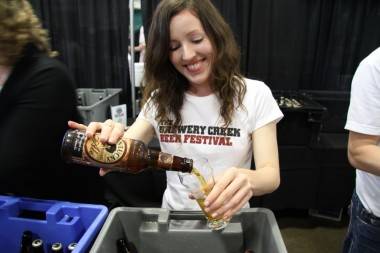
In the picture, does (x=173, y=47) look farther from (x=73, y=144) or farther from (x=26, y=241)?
(x=26, y=241)

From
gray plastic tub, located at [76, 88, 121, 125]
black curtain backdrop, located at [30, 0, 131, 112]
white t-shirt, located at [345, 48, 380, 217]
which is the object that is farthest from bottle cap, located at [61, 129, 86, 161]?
black curtain backdrop, located at [30, 0, 131, 112]

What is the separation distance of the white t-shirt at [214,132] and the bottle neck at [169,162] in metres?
0.24

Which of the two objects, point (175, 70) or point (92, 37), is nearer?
point (175, 70)

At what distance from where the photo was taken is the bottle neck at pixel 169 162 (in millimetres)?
671

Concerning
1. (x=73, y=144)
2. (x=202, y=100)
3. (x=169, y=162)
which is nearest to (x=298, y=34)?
(x=202, y=100)

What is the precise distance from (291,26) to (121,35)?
124 cm

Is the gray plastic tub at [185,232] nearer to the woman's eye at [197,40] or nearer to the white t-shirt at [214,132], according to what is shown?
the white t-shirt at [214,132]

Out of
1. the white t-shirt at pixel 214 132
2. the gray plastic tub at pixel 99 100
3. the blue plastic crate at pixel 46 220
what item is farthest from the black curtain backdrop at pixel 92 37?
the blue plastic crate at pixel 46 220

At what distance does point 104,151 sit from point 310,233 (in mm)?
1873

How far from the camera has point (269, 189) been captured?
0.76m

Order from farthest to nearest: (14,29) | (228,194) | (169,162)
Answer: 1. (14,29)
2. (169,162)
3. (228,194)

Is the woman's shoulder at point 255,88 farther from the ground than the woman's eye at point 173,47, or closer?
closer

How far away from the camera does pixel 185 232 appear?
0.64 meters

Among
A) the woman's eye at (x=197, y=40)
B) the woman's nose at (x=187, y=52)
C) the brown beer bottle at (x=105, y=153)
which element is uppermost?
the woman's eye at (x=197, y=40)
